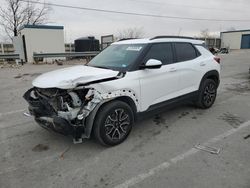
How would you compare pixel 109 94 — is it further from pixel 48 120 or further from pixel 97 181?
pixel 97 181

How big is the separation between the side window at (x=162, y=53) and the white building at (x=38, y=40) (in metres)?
15.9

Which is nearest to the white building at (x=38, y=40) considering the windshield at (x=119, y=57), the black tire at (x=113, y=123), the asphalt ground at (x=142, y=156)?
the asphalt ground at (x=142, y=156)

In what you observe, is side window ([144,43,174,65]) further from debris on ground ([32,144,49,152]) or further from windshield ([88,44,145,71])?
debris on ground ([32,144,49,152])

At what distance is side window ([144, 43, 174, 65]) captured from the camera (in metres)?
4.19

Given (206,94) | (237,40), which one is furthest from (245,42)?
(206,94)

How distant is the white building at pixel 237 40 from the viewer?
56.7 metres

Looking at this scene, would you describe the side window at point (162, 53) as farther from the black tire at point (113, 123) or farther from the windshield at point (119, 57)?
→ the black tire at point (113, 123)

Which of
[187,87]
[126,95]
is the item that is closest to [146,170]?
[126,95]

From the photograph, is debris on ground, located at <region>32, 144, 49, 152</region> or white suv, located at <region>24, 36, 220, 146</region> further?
debris on ground, located at <region>32, 144, 49, 152</region>

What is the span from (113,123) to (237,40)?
6339 centimetres

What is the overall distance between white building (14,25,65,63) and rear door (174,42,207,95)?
51.9 ft

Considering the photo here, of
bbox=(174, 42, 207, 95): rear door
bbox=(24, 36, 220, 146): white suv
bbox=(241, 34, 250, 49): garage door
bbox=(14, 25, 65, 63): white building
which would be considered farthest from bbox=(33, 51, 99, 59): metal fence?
bbox=(241, 34, 250, 49): garage door

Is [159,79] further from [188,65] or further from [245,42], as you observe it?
[245,42]

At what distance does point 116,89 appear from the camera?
3.49 meters
